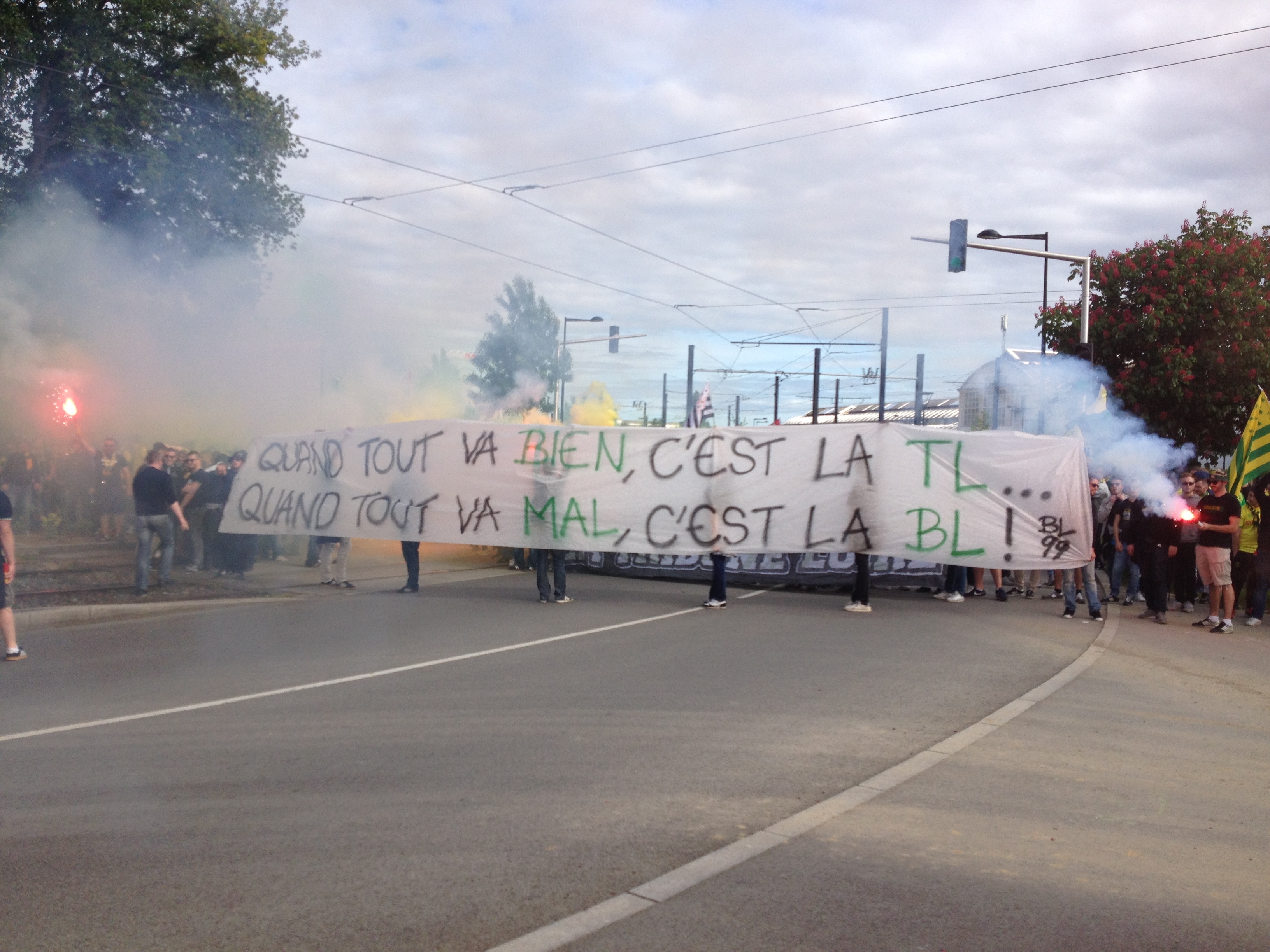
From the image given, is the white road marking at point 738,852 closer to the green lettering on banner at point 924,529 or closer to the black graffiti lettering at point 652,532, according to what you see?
the green lettering on banner at point 924,529

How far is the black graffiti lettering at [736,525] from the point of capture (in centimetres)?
1251

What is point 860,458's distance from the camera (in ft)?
40.6

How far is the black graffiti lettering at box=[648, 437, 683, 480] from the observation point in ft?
42.1

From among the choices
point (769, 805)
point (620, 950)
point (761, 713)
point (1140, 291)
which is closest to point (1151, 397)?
point (1140, 291)

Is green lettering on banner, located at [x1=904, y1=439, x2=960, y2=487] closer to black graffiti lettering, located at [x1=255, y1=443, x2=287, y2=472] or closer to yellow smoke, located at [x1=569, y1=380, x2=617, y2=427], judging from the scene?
black graffiti lettering, located at [x1=255, y1=443, x2=287, y2=472]

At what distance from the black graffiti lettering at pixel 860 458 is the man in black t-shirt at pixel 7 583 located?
337 inches

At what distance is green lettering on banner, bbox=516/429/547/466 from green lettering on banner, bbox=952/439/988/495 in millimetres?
4924

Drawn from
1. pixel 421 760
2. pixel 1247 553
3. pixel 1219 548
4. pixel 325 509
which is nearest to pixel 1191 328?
pixel 1247 553

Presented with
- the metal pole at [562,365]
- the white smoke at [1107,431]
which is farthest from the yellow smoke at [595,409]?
the white smoke at [1107,431]

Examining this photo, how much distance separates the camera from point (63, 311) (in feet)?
71.5

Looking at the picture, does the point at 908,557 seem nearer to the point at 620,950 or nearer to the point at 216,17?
the point at 620,950

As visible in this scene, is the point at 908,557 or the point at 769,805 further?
the point at 908,557

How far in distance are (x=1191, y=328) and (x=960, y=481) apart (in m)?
13.1

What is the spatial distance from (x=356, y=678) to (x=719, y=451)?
20.0ft
